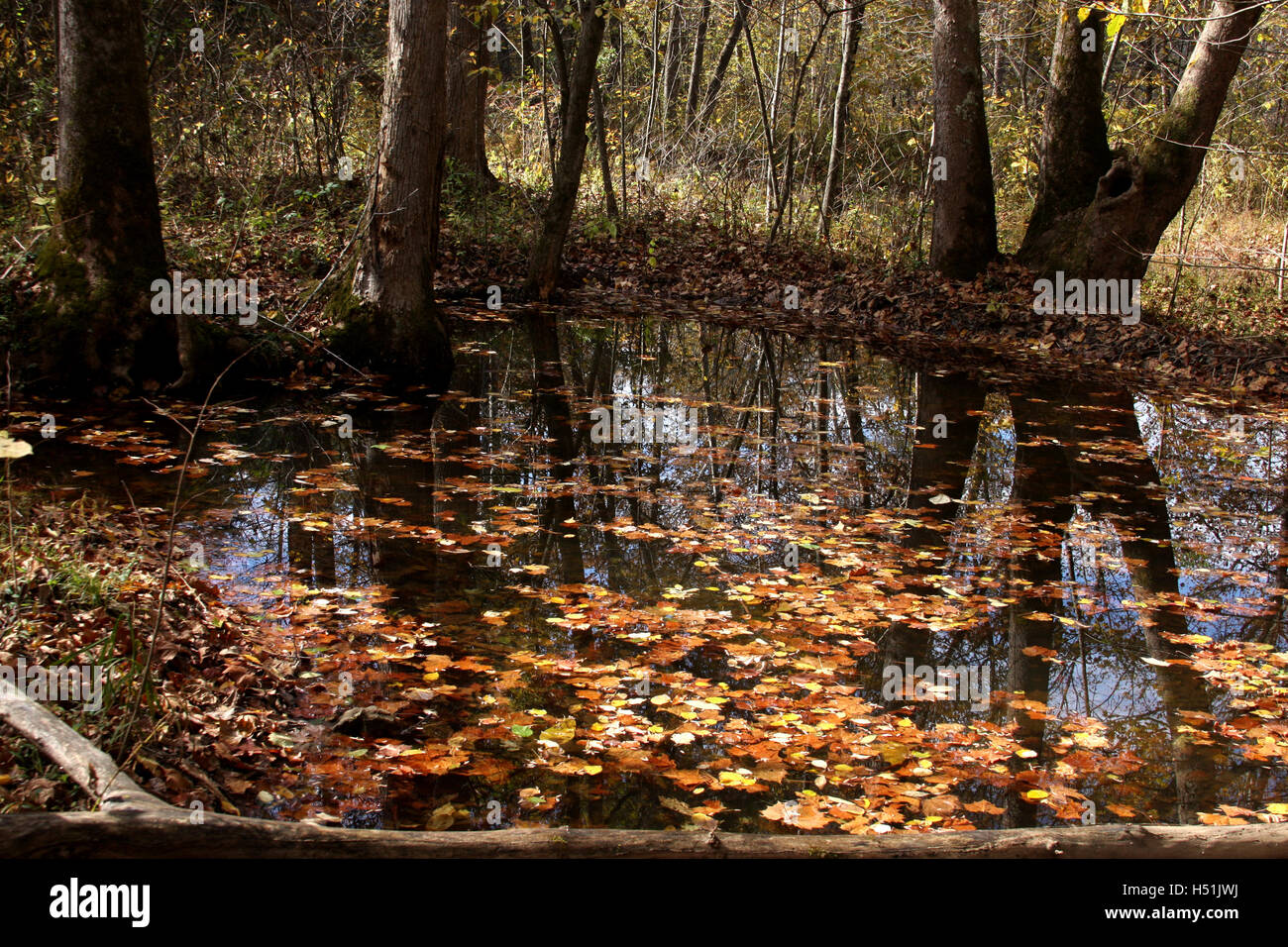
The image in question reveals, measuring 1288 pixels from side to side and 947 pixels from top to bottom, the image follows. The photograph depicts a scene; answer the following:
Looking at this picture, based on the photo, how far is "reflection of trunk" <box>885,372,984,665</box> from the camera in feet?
16.7

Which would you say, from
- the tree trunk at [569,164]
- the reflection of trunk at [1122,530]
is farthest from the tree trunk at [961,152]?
the tree trunk at [569,164]

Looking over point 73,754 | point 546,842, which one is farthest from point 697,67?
point 546,842

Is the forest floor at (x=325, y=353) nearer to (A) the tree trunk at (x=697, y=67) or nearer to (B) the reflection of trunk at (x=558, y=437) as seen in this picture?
(B) the reflection of trunk at (x=558, y=437)

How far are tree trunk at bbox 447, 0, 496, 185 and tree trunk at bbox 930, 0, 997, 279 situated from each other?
8143 mm

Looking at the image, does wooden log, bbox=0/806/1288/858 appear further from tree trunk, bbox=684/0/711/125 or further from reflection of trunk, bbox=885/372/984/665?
tree trunk, bbox=684/0/711/125

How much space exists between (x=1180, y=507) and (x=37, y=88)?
49.9ft

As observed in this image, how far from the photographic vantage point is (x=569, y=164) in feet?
45.9

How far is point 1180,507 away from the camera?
7.41m

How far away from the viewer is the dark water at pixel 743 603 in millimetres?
3727

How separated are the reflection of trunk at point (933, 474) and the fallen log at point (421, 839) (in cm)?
207

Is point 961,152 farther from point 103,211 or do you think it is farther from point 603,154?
point 103,211

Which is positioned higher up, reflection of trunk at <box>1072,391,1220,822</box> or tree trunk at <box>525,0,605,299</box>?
tree trunk at <box>525,0,605,299</box>

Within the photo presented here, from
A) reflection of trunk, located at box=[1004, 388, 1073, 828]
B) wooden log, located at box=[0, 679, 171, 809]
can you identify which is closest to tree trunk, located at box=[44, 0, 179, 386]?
wooden log, located at box=[0, 679, 171, 809]
